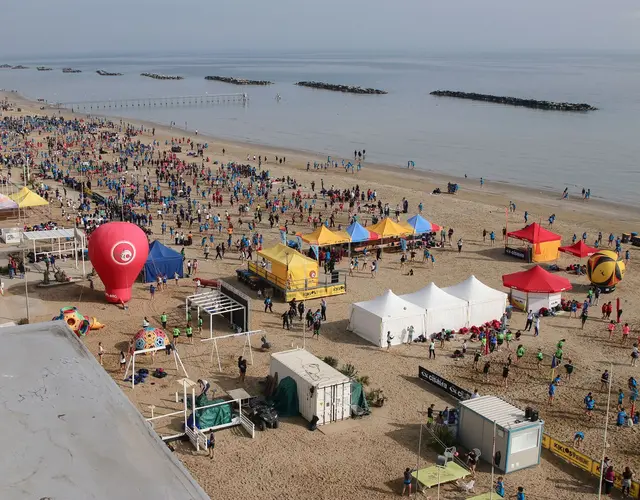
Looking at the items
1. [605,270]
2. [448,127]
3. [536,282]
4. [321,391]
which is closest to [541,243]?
[605,270]

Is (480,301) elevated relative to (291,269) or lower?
lower

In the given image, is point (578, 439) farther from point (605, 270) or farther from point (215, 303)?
point (605, 270)

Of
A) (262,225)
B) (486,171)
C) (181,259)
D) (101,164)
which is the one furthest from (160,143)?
(181,259)

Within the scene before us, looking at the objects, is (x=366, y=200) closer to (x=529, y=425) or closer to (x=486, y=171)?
(x=486, y=171)

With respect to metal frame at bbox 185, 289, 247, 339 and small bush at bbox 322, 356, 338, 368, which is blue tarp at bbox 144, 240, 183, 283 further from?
small bush at bbox 322, 356, 338, 368

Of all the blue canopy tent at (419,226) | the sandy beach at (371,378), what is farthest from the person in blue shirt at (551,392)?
the blue canopy tent at (419,226)

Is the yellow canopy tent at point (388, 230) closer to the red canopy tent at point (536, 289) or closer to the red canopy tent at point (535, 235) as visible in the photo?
the red canopy tent at point (535, 235)

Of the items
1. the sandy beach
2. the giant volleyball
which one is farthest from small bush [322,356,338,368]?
the giant volleyball
